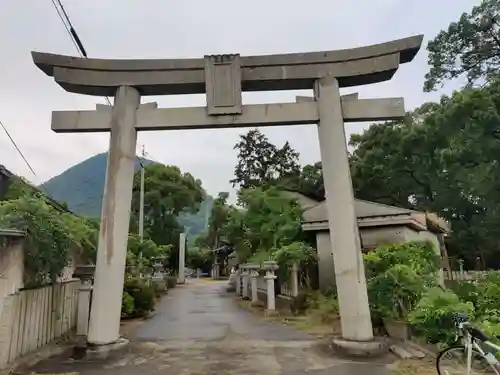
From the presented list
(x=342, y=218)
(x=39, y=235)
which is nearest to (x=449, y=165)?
(x=342, y=218)

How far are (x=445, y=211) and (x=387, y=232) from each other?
1511 cm

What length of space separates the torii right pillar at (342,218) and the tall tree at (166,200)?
36.3 m

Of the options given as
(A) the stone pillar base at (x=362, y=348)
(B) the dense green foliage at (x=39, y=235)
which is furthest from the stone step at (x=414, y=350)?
(B) the dense green foliage at (x=39, y=235)

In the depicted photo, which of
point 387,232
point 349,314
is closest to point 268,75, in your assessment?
point 349,314

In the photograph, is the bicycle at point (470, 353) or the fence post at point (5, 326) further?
the fence post at point (5, 326)

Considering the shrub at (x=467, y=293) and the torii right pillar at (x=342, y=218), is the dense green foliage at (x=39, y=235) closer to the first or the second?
the torii right pillar at (x=342, y=218)

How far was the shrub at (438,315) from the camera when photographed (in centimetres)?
740

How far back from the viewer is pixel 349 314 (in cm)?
820

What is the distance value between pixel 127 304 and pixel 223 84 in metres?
8.91

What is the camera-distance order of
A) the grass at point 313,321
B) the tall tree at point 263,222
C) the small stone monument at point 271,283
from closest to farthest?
the grass at point 313,321
the small stone monument at point 271,283
the tall tree at point 263,222

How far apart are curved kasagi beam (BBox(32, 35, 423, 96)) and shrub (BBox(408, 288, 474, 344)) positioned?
4550 mm

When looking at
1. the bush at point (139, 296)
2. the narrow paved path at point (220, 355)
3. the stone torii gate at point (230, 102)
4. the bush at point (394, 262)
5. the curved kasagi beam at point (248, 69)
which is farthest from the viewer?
the bush at point (139, 296)

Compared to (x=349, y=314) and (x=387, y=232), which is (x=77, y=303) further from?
(x=387, y=232)

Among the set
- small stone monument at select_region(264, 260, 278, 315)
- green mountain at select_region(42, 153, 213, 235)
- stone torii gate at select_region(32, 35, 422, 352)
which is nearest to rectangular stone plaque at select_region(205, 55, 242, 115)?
stone torii gate at select_region(32, 35, 422, 352)
